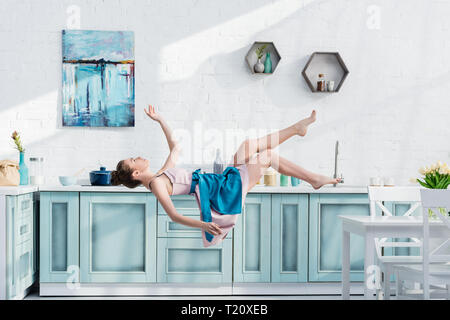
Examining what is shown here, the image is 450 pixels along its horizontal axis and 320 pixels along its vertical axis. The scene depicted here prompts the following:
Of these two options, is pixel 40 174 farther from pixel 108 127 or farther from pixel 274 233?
pixel 274 233

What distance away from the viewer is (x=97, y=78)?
156 inches

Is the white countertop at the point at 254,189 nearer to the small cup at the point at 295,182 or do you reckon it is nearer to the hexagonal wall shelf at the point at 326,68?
the small cup at the point at 295,182

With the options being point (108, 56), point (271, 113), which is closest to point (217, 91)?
point (271, 113)

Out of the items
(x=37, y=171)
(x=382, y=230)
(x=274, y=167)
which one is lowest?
(x=382, y=230)

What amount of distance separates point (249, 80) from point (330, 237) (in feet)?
5.32

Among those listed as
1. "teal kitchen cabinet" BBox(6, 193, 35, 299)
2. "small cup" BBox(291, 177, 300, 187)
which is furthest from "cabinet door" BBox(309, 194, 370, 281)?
"teal kitchen cabinet" BBox(6, 193, 35, 299)

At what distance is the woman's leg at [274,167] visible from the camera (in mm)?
2350

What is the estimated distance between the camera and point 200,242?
11.3ft

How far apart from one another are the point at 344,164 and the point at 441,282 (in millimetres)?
1870

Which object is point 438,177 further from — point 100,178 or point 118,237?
point 100,178

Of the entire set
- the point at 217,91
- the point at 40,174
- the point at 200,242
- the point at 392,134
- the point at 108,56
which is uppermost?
the point at 108,56

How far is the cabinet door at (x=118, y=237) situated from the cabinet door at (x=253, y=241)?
68cm

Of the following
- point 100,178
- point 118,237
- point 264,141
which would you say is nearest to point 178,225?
point 118,237
